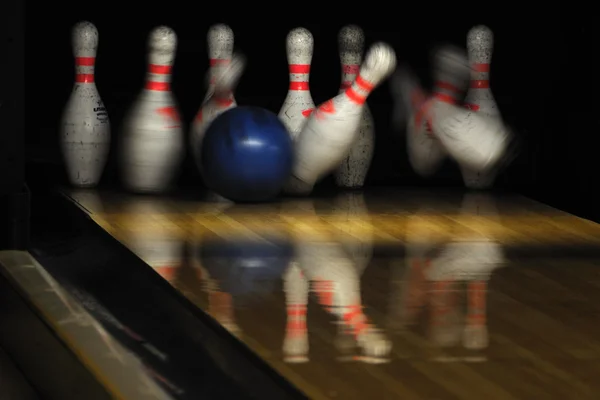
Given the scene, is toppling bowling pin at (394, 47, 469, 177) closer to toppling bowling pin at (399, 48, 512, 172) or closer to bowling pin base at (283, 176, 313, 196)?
toppling bowling pin at (399, 48, 512, 172)

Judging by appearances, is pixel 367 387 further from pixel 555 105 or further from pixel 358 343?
pixel 555 105

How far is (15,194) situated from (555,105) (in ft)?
6.52

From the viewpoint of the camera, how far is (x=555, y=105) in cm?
434

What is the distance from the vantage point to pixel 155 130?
3885 mm

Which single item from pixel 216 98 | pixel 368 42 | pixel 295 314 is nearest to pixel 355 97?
pixel 216 98

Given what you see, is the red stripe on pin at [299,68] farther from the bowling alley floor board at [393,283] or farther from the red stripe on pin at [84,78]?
the red stripe on pin at [84,78]

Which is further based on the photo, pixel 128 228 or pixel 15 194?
pixel 128 228

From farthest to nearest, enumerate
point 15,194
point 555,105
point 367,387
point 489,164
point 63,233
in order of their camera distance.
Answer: point 555,105 < point 489,164 < point 63,233 < point 15,194 < point 367,387

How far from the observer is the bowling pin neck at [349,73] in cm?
413

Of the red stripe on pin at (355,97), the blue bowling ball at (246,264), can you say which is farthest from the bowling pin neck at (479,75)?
the blue bowling ball at (246,264)

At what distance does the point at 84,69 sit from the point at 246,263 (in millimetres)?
1257

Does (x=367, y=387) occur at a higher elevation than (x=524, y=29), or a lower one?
lower

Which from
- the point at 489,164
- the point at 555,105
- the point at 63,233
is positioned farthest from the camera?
the point at 555,105

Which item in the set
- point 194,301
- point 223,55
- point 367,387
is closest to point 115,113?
point 223,55
